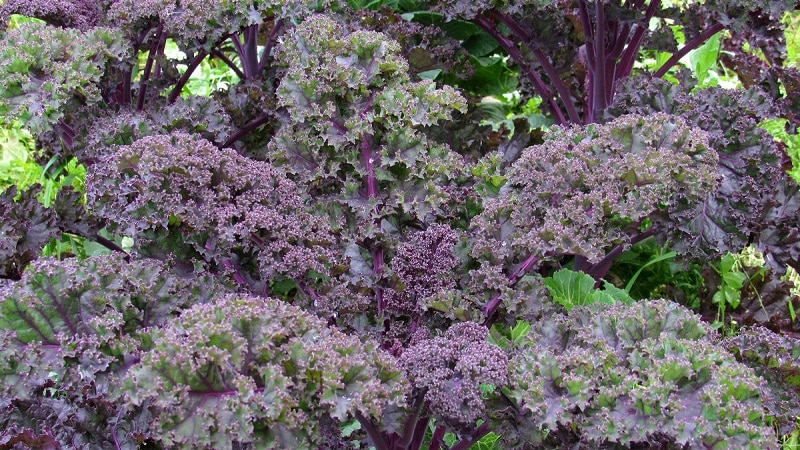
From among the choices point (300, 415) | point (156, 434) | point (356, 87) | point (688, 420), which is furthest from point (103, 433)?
point (688, 420)

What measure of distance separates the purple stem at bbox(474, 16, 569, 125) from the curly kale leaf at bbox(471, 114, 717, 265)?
116 centimetres

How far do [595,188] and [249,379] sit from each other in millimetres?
1171

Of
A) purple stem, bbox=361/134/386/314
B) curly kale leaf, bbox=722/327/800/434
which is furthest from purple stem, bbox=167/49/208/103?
curly kale leaf, bbox=722/327/800/434

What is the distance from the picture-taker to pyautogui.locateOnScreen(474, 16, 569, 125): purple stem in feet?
11.8

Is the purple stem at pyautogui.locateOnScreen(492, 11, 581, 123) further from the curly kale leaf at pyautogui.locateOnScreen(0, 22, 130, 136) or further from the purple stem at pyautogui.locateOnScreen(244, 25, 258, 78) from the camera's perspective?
the curly kale leaf at pyautogui.locateOnScreen(0, 22, 130, 136)

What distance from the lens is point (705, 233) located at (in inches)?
106

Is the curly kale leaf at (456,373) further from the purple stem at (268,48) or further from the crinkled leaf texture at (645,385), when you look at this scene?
the purple stem at (268,48)

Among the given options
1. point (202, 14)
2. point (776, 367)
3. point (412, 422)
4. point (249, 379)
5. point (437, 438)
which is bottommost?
point (437, 438)

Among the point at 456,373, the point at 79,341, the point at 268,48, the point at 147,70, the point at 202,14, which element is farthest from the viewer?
the point at 268,48

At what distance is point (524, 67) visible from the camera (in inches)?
145

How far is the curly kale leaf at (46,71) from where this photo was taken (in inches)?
106

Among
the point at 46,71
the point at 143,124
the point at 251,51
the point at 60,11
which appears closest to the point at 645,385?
the point at 143,124

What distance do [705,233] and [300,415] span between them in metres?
1.59

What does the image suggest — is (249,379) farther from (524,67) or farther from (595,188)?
(524,67)
